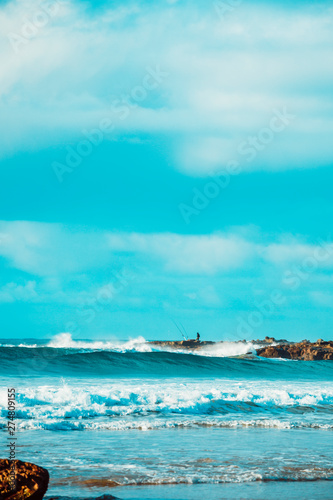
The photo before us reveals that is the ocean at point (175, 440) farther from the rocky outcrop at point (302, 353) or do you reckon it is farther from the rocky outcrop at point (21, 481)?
the rocky outcrop at point (302, 353)

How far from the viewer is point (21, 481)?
5410 millimetres

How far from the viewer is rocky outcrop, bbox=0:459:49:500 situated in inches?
210

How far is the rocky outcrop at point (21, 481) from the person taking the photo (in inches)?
210

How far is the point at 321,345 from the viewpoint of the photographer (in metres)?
51.3

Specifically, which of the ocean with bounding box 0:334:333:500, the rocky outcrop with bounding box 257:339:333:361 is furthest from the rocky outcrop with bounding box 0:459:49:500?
the rocky outcrop with bounding box 257:339:333:361

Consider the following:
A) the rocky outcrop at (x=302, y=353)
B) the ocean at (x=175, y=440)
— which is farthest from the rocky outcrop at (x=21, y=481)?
the rocky outcrop at (x=302, y=353)

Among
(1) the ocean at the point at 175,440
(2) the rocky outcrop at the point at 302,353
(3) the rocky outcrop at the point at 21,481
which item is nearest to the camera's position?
(3) the rocky outcrop at the point at 21,481

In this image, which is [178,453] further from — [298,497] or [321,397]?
[321,397]

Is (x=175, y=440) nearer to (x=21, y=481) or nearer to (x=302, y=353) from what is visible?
(x=21, y=481)

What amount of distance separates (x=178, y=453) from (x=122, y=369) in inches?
779

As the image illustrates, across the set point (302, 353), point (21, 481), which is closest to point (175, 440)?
point (21, 481)

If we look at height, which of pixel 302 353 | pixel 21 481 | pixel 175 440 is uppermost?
pixel 302 353

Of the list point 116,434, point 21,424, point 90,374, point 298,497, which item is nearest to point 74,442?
point 116,434

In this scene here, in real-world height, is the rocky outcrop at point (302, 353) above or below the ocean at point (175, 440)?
above
